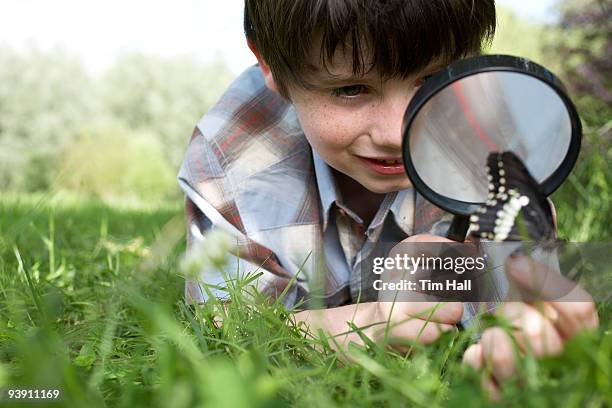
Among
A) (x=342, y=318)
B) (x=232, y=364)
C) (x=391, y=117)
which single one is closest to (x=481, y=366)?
(x=232, y=364)

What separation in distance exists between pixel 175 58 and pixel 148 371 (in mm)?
31148

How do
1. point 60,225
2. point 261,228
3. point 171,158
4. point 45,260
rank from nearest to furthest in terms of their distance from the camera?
point 261,228, point 45,260, point 60,225, point 171,158

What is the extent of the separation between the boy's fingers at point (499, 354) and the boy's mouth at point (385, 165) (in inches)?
33.4

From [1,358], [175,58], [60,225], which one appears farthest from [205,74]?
[1,358]

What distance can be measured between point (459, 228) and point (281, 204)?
92 centimetres

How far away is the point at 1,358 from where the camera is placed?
1.37 m

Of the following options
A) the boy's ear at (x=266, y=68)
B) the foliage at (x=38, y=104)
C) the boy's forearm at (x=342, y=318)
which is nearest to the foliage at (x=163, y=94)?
the foliage at (x=38, y=104)

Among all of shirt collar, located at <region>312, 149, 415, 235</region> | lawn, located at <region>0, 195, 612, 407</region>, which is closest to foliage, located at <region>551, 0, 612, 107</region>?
shirt collar, located at <region>312, 149, 415, 235</region>

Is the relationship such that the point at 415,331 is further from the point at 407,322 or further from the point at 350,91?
the point at 350,91

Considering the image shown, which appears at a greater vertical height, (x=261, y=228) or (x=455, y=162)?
(x=455, y=162)

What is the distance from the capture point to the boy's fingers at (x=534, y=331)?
978 millimetres

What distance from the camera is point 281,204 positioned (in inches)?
85.0

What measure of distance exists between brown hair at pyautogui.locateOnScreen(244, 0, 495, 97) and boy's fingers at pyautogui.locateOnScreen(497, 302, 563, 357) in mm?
781

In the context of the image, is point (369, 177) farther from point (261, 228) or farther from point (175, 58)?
point (175, 58)
